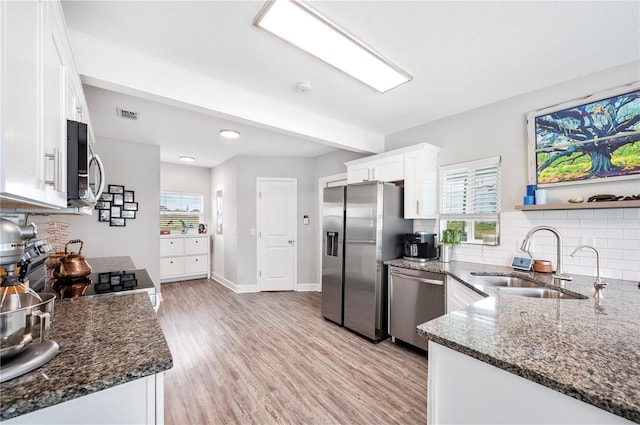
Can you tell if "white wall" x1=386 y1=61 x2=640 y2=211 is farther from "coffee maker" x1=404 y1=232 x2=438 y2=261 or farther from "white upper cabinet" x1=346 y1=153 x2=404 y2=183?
"coffee maker" x1=404 y1=232 x2=438 y2=261

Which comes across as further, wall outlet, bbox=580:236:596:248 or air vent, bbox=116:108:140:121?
air vent, bbox=116:108:140:121

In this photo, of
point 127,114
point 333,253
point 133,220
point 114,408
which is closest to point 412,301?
point 333,253

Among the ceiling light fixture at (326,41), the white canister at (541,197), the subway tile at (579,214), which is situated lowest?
the subway tile at (579,214)

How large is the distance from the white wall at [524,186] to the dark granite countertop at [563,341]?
2.15 feet

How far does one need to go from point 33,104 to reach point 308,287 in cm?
466

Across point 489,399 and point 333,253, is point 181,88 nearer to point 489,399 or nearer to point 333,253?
→ point 333,253

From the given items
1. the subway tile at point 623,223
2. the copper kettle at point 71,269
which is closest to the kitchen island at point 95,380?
the copper kettle at point 71,269

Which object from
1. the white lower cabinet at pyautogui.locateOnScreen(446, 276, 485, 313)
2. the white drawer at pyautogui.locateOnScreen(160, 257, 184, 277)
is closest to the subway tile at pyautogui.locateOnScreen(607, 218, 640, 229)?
the white lower cabinet at pyautogui.locateOnScreen(446, 276, 485, 313)

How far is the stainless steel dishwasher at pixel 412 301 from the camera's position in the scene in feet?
8.65

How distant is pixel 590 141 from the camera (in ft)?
7.31

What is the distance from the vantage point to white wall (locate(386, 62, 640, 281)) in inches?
82.6

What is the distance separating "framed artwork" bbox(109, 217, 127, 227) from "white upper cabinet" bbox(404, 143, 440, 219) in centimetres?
390

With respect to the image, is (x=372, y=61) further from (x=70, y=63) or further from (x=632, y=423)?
(x=632, y=423)

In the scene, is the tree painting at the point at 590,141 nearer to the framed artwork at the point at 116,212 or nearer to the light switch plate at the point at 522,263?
the light switch plate at the point at 522,263
